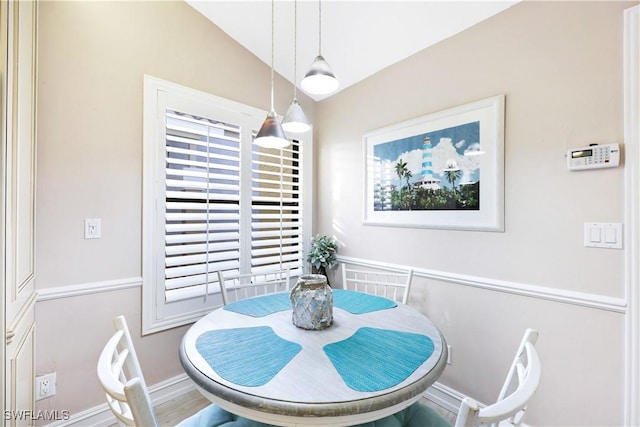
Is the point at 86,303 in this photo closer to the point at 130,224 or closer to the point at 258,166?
the point at 130,224

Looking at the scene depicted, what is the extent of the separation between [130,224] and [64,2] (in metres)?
1.39

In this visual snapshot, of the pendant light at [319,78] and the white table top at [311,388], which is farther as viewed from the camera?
the pendant light at [319,78]

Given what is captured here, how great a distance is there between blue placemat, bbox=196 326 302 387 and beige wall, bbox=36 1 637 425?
44.7 inches

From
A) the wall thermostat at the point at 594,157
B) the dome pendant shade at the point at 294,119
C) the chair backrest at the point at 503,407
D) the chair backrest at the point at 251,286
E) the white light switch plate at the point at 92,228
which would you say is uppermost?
the dome pendant shade at the point at 294,119

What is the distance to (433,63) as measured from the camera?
→ 2182 millimetres

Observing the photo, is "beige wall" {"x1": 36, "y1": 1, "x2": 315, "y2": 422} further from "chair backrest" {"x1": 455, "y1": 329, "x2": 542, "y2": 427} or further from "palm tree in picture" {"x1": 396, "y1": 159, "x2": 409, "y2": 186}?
"chair backrest" {"x1": 455, "y1": 329, "x2": 542, "y2": 427}

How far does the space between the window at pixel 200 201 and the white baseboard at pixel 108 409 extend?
0.43 metres

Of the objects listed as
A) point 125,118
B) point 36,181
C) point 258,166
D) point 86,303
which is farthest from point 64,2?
point 86,303

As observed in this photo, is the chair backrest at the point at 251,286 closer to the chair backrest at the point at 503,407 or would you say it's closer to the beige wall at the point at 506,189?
the beige wall at the point at 506,189

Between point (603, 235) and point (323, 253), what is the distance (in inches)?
78.4

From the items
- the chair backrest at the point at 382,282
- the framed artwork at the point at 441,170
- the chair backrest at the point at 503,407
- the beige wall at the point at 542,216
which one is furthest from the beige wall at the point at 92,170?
the chair backrest at the point at 503,407

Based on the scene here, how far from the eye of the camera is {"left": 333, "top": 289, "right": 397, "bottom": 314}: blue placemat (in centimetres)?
166

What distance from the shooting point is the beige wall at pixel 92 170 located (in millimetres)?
1695

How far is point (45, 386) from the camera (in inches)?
65.7
